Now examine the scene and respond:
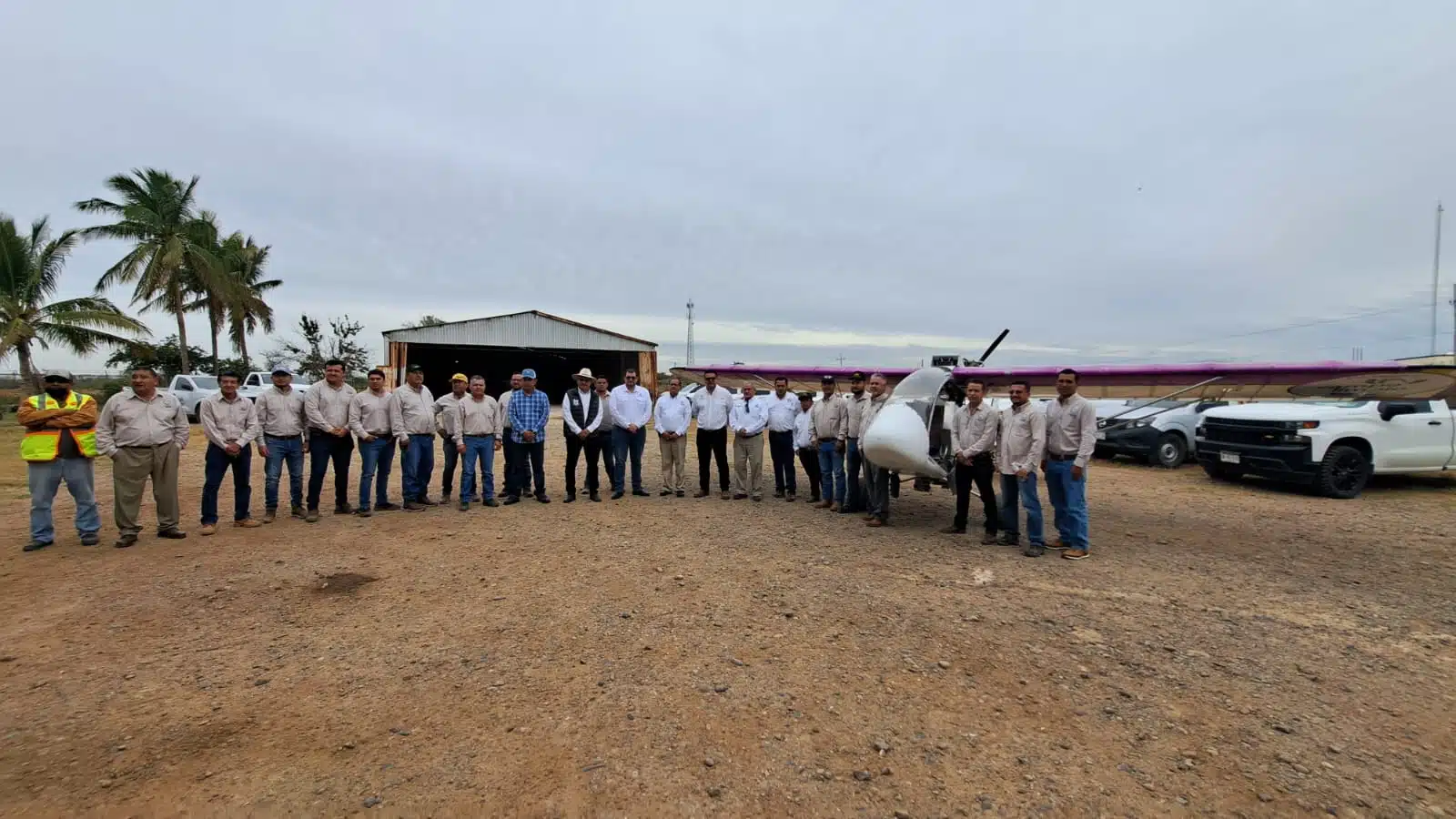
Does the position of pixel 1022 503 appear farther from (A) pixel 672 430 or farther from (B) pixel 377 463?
(B) pixel 377 463

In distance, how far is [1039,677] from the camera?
336 centimetres

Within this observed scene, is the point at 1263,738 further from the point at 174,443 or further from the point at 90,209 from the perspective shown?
the point at 90,209

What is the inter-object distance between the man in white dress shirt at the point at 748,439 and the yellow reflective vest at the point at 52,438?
665 centimetres

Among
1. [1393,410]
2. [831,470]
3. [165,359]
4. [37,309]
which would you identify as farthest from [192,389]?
[1393,410]

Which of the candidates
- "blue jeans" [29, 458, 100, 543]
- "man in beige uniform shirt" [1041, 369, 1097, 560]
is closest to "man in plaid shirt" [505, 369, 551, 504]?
"blue jeans" [29, 458, 100, 543]

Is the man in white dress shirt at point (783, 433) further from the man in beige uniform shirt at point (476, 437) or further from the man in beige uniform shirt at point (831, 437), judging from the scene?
the man in beige uniform shirt at point (476, 437)

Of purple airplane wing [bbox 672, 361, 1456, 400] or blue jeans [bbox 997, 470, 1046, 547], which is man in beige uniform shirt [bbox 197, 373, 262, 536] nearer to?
purple airplane wing [bbox 672, 361, 1456, 400]

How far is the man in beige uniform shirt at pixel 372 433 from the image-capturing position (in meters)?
7.14

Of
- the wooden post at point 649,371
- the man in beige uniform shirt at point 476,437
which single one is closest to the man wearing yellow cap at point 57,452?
the man in beige uniform shirt at point 476,437

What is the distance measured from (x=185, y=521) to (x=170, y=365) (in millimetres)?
30200

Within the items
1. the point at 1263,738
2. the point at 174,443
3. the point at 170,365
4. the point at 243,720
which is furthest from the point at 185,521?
the point at 170,365

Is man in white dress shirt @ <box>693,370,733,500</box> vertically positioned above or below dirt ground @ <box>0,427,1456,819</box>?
above

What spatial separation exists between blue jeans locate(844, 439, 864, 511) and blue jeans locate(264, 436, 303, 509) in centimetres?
631

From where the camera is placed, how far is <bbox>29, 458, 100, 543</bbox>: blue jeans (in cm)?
573
